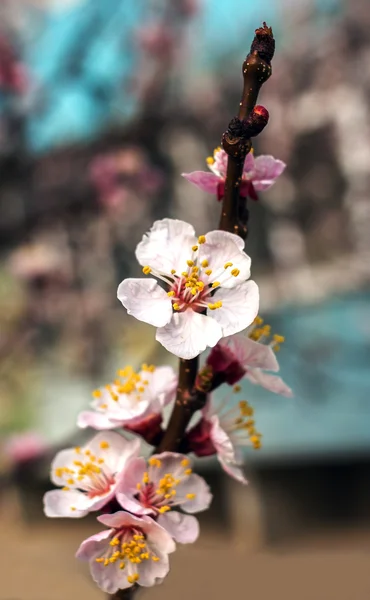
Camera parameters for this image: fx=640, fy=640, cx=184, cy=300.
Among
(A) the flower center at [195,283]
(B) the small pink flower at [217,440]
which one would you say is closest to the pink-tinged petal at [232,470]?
(B) the small pink flower at [217,440]

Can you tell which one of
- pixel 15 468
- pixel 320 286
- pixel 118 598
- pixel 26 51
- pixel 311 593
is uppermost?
pixel 26 51

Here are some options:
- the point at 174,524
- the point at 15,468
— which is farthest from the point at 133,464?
the point at 15,468

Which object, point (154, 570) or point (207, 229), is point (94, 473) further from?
point (207, 229)

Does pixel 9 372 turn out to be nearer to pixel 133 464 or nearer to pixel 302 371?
pixel 302 371

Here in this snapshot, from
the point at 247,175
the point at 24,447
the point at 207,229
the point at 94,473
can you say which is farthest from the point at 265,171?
the point at 24,447

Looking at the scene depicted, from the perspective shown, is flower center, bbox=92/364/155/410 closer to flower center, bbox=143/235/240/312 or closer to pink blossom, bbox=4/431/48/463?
flower center, bbox=143/235/240/312

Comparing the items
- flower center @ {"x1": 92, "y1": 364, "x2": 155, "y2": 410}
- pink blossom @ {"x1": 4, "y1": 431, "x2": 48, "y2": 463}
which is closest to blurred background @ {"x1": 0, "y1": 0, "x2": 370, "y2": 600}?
pink blossom @ {"x1": 4, "y1": 431, "x2": 48, "y2": 463}
